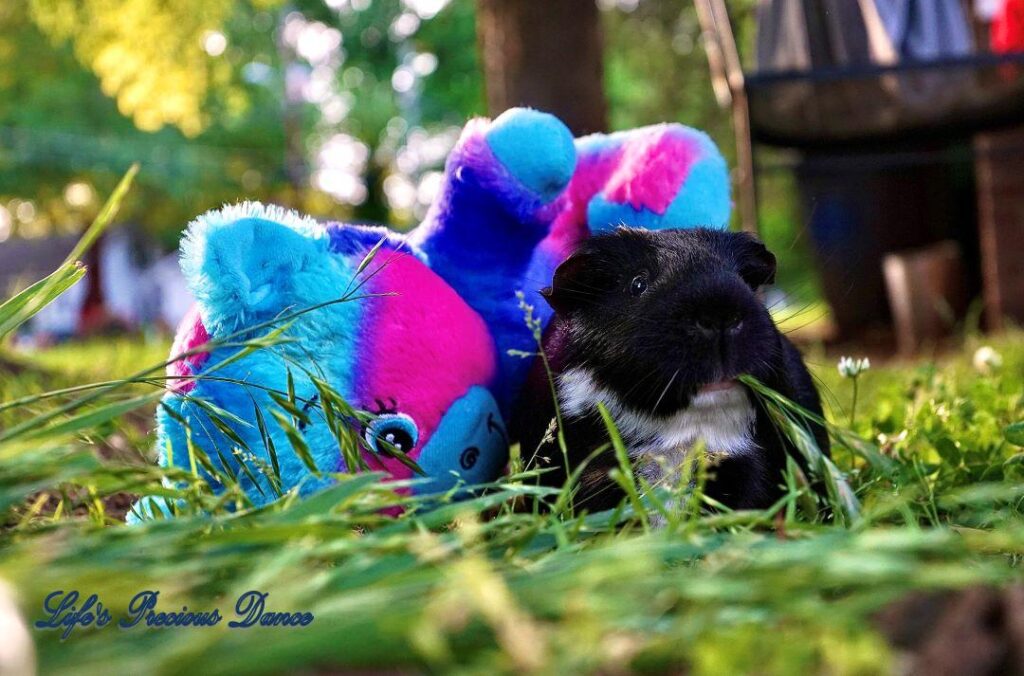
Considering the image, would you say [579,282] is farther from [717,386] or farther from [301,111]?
[301,111]

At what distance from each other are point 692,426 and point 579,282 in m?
0.36

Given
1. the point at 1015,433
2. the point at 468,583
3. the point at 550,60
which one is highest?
the point at 550,60

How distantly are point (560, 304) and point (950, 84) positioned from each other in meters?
4.03

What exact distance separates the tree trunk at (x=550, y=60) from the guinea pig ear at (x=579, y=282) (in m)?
2.73

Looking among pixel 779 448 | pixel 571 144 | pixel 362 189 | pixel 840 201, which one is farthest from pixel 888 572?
pixel 362 189

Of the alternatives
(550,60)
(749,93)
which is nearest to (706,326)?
(550,60)

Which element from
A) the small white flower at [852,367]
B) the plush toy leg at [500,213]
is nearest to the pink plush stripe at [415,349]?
the plush toy leg at [500,213]

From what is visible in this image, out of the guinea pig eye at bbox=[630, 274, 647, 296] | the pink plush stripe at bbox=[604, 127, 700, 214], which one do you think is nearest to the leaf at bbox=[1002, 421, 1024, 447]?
the guinea pig eye at bbox=[630, 274, 647, 296]

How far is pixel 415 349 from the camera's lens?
6.66 ft

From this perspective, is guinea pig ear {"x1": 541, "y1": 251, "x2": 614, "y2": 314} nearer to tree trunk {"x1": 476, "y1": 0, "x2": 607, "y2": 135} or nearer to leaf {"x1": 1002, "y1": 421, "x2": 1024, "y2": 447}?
leaf {"x1": 1002, "y1": 421, "x2": 1024, "y2": 447}

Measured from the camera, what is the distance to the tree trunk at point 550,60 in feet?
15.1

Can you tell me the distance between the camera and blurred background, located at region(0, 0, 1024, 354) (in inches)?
189

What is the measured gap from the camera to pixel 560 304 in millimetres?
1996

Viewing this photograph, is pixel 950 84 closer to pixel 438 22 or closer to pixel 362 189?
pixel 438 22
